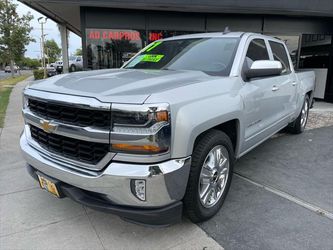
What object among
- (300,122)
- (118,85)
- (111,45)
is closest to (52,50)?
(111,45)

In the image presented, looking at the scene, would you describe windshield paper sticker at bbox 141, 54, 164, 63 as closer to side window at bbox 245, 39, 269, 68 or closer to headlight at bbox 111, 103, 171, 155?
side window at bbox 245, 39, 269, 68

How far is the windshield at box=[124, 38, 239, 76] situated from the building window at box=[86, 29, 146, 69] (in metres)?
5.17

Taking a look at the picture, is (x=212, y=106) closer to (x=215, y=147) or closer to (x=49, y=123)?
(x=215, y=147)

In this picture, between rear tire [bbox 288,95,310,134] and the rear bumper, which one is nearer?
the rear bumper

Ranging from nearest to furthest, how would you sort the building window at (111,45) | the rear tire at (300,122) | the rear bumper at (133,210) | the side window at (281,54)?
the rear bumper at (133,210)
the side window at (281,54)
the rear tire at (300,122)
the building window at (111,45)

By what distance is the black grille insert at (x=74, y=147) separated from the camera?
7.67 feet

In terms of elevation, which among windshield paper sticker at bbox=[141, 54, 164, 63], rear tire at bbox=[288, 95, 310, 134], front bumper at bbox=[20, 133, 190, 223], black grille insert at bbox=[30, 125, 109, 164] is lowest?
rear tire at bbox=[288, 95, 310, 134]

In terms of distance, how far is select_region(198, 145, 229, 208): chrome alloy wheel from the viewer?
2.82m

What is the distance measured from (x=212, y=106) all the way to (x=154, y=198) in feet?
3.30

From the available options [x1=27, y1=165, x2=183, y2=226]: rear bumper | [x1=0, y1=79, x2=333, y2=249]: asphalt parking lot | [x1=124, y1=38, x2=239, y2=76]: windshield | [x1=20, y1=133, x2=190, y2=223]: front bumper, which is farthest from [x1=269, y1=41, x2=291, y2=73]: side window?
[x1=27, y1=165, x2=183, y2=226]: rear bumper

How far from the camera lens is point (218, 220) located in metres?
3.02

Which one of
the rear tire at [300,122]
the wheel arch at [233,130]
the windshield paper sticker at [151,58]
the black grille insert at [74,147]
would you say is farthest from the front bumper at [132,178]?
the rear tire at [300,122]

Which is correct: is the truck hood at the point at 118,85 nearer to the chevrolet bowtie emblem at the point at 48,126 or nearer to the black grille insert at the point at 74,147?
the chevrolet bowtie emblem at the point at 48,126

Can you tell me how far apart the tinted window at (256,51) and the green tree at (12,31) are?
29846 mm
